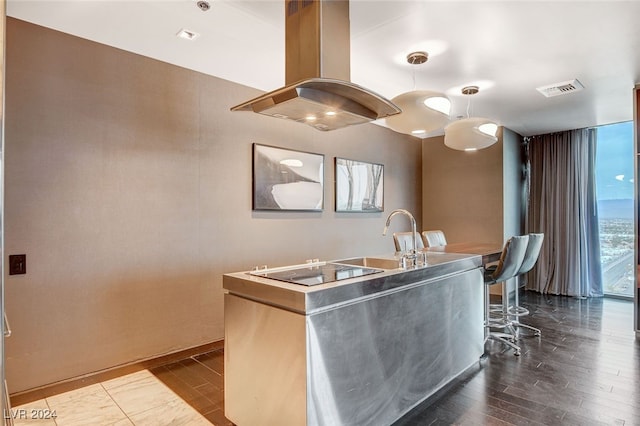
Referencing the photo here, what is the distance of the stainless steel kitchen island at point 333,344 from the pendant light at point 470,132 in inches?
54.1

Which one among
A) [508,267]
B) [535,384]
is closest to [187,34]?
[508,267]

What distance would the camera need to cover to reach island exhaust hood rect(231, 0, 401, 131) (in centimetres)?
197

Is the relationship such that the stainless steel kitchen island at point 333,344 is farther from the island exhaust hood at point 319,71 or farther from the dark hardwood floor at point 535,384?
the island exhaust hood at point 319,71

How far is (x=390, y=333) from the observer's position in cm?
210

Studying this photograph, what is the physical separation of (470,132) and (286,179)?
1.99 m

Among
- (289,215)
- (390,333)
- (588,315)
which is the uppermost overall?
(289,215)

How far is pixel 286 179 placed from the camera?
4.14 m

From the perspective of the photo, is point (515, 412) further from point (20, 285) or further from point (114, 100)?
point (114, 100)

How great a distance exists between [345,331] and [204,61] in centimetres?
273

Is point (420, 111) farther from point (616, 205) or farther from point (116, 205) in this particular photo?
point (616, 205)

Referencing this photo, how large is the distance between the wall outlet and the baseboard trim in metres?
0.83

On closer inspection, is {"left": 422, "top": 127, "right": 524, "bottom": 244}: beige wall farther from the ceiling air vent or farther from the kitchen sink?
the kitchen sink

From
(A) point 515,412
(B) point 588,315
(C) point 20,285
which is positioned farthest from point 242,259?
(B) point 588,315

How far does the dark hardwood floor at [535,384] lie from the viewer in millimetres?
2314
